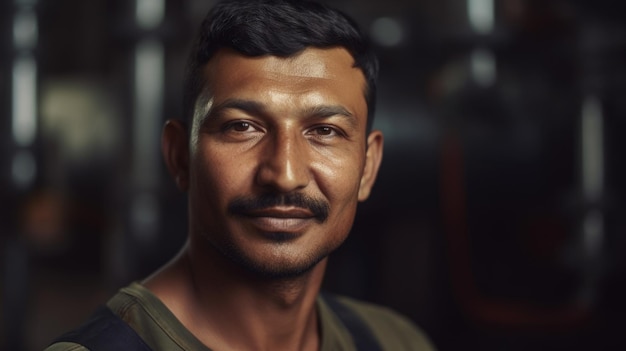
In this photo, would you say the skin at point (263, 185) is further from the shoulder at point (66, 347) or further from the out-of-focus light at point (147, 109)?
the out-of-focus light at point (147, 109)

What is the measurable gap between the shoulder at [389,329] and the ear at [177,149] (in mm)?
344

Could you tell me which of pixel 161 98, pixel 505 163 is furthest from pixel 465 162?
pixel 161 98

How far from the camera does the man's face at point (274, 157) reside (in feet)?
2.87

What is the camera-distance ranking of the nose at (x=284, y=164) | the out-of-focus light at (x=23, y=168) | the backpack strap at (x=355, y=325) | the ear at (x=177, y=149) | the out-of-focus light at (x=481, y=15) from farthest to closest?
1. the out-of-focus light at (x=23, y=168)
2. the out-of-focus light at (x=481, y=15)
3. the backpack strap at (x=355, y=325)
4. the ear at (x=177, y=149)
5. the nose at (x=284, y=164)

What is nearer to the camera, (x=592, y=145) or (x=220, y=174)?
(x=220, y=174)

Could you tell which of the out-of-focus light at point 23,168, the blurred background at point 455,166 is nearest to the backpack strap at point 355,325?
the blurred background at point 455,166

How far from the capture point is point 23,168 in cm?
195

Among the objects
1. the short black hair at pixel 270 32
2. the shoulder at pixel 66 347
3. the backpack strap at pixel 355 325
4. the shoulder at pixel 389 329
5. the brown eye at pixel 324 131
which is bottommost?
the shoulder at pixel 389 329

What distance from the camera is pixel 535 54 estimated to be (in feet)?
5.82

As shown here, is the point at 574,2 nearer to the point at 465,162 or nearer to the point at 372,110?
the point at 465,162

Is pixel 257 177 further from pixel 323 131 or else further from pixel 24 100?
pixel 24 100

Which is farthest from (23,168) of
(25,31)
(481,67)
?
(481,67)

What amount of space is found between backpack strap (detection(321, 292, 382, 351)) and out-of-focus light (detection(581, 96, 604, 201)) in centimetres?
66

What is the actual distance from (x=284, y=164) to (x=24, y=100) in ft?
4.19
